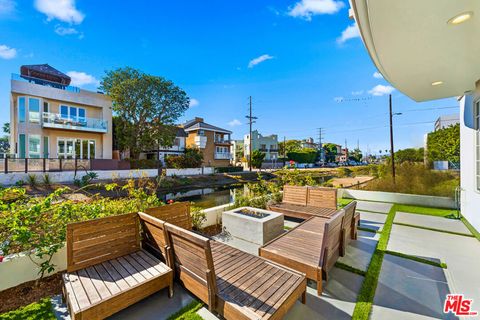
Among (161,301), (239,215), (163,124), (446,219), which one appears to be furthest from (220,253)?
(163,124)

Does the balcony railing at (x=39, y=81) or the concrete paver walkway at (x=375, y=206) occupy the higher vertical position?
the balcony railing at (x=39, y=81)

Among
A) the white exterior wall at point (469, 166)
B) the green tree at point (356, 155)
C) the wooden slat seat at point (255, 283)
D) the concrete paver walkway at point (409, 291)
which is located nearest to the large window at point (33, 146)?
the wooden slat seat at point (255, 283)

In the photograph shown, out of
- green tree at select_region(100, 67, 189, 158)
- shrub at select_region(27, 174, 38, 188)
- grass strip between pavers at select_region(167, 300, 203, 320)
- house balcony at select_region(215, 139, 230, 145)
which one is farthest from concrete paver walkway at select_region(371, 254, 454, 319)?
house balcony at select_region(215, 139, 230, 145)

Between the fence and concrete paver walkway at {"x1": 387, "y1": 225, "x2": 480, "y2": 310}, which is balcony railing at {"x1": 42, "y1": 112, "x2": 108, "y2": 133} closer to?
the fence

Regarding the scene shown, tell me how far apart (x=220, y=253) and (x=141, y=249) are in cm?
115

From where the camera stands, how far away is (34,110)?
14945 millimetres

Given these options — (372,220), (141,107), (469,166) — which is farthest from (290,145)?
(372,220)

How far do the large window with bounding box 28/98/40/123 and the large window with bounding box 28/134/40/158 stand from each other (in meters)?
1.17

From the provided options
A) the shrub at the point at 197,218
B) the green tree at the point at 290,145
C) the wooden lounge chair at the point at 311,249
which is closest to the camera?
the wooden lounge chair at the point at 311,249

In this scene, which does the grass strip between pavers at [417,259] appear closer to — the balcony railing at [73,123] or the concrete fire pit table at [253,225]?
the concrete fire pit table at [253,225]

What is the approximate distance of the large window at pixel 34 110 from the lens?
581 inches

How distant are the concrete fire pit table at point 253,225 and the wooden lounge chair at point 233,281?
44.6 inches

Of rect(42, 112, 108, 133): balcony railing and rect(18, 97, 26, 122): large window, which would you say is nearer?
rect(18, 97, 26, 122): large window

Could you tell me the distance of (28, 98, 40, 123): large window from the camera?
48.4 ft
